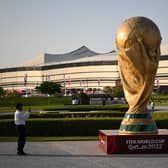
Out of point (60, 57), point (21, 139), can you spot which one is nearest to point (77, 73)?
point (60, 57)

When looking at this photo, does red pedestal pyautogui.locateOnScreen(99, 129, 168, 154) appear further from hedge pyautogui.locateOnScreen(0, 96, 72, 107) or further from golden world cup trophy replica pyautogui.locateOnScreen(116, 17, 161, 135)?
hedge pyautogui.locateOnScreen(0, 96, 72, 107)

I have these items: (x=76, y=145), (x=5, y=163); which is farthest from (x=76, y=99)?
(x=5, y=163)

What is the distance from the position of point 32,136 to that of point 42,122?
2.70 feet

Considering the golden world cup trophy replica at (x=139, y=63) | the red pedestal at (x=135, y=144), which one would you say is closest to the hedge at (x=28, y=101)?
the golden world cup trophy replica at (x=139, y=63)

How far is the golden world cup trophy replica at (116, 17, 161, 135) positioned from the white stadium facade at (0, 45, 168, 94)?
100.0m

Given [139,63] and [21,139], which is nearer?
[21,139]

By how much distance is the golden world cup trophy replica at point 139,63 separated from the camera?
1684cm

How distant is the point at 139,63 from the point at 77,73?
4711 inches

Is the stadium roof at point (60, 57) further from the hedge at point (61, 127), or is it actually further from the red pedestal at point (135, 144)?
the red pedestal at point (135, 144)

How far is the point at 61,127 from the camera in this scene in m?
23.6

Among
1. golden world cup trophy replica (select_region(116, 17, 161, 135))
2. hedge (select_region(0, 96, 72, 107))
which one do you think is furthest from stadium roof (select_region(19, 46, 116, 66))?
golden world cup trophy replica (select_region(116, 17, 161, 135))

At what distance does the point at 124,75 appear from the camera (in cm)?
1758

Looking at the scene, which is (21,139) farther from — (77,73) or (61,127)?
(77,73)

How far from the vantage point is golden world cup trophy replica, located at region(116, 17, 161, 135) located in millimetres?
16844
